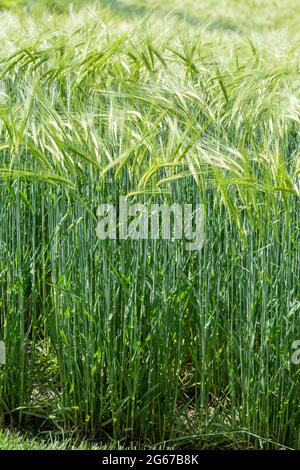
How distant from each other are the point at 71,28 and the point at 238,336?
132cm

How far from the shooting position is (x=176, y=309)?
2400mm

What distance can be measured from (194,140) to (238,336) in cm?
53

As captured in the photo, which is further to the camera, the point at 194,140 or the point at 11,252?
the point at 11,252

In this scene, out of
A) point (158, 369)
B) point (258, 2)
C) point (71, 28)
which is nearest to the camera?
point (158, 369)

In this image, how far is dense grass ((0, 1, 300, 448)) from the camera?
2.30m

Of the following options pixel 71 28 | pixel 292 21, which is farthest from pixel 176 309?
pixel 292 21

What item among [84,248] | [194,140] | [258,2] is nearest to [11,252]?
[84,248]

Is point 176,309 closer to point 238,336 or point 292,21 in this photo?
point 238,336

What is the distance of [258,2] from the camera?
36.8 feet

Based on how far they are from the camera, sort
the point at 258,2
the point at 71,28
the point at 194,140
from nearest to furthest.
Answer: the point at 194,140 < the point at 71,28 < the point at 258,2

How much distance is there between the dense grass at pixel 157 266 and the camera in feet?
7.54

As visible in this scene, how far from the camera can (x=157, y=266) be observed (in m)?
2.35

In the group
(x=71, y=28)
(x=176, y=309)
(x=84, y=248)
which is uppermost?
(x=71, y=28)

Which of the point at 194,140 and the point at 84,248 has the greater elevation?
the point at 194,140
